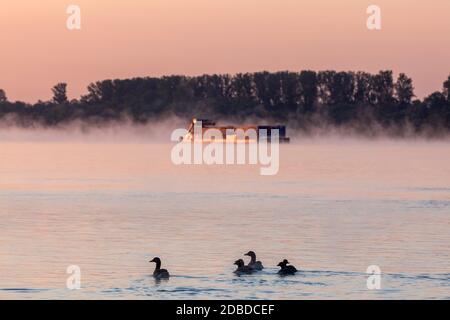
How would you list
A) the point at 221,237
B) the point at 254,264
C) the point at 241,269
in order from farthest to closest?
the point at 221,237 < the point at 254,264 < the point at 241,269

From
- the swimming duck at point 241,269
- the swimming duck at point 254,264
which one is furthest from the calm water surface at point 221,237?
the swimming duck at point 241,269

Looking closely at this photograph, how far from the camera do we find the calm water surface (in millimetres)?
32531

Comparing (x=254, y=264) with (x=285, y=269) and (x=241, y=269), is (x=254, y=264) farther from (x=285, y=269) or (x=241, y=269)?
(x=285, y=269)

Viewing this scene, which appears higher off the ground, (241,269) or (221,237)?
(221,237)

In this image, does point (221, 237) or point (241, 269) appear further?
point (221, 237)

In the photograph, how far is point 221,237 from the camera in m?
43.5

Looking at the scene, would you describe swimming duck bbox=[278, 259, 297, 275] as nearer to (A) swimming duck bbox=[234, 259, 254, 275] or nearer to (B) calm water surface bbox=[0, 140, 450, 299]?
(B) calm water surface bbox=[0, 140, 450, 299]

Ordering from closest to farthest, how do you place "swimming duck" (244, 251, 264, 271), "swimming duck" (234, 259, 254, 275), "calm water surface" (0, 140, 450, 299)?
"calm water surface" (0, 140, 450, 299) < "swimming duck" (234, 259, 254, 275) < "swimming duck" (244, 251, 264, 271)

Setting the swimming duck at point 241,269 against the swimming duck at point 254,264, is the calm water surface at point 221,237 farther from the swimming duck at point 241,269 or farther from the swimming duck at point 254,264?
the swimming duck at point 241,269

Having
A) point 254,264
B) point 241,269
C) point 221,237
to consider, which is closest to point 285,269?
point 241,269

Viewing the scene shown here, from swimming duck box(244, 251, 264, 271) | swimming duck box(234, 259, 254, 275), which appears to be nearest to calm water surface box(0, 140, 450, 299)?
swimming duck box(244, 251, 264, 271)
